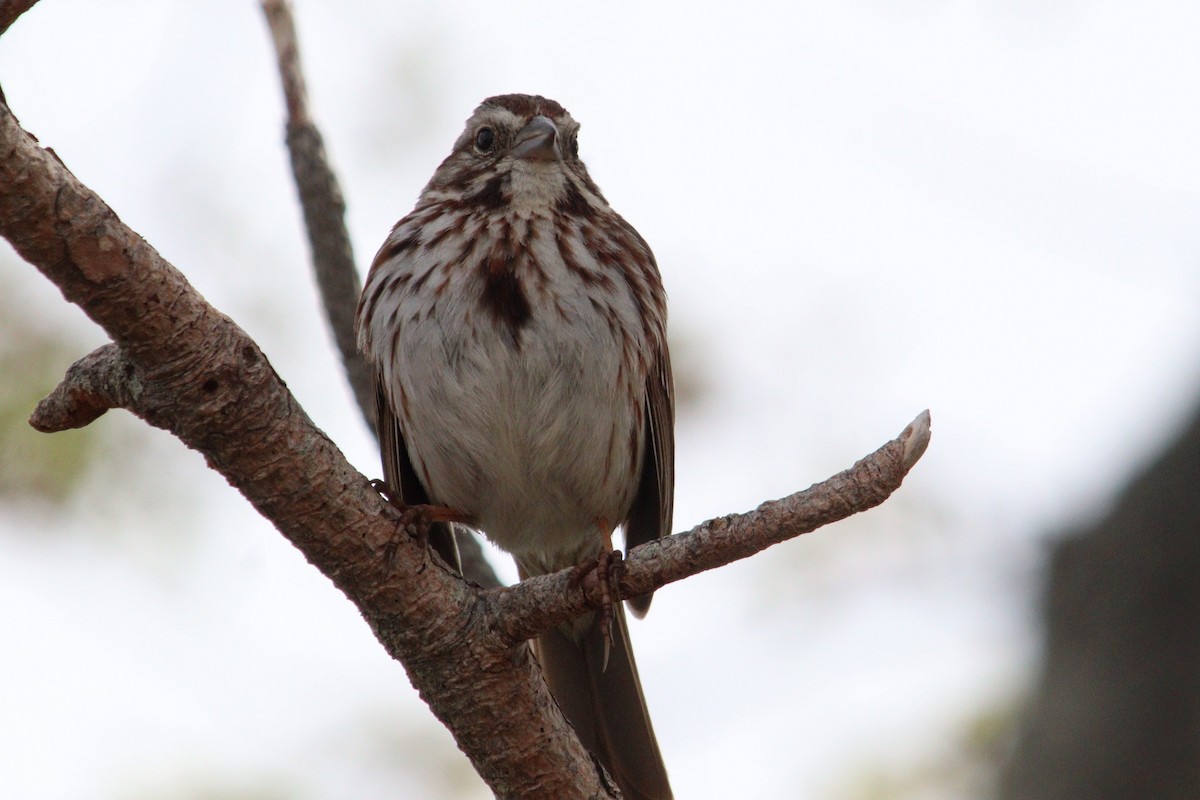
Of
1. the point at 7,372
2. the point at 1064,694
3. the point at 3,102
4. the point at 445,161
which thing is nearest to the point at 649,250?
the point at 445,161

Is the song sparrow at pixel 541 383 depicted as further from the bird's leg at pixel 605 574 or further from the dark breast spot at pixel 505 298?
the bird's leg at pixel 605 574

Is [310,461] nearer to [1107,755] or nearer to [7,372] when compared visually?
[1107,755]

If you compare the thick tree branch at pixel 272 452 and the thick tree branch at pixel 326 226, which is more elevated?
the thick tree branch at pixel 326 226

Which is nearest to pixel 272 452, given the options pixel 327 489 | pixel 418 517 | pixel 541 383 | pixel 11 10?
pixel 327 489

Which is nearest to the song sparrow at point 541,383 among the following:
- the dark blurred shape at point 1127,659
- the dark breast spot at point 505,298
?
the dark breast spot at point 505,298

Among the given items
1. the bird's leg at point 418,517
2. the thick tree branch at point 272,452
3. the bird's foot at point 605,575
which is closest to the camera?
the thick tree branch at point 272,452

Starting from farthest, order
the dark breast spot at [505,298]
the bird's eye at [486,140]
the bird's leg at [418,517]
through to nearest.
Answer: the bird's eye at [486,140] → the dark breast spot at [505,298] → the bird's leg at [418,517]

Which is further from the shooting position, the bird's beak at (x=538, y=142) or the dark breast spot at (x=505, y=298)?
the bird's beak at (x=538, y=142)

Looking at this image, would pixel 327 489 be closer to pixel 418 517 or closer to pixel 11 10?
pixel 418 517
